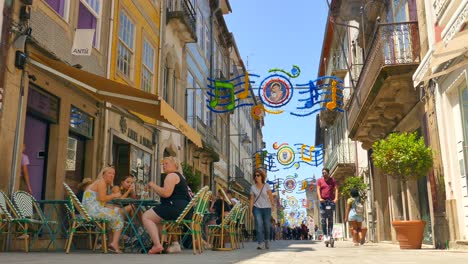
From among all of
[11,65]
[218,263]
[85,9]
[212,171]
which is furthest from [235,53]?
[218,263]

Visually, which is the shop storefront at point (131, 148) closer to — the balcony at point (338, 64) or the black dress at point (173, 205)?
the black dress at point (173, 205)

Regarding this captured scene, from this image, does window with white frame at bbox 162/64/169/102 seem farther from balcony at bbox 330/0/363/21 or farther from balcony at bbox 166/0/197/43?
balcony at bbox 330/0/363/21

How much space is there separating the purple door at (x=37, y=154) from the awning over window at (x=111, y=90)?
1.26m

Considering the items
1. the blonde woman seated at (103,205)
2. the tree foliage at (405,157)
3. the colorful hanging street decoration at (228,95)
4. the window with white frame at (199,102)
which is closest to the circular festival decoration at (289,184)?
the window with white frame at (199,102)

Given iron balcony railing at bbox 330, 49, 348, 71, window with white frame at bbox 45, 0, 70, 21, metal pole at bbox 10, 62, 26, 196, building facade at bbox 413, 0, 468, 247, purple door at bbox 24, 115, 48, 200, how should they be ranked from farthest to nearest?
1. iron balcony railing at bbox 330, 49, 348, 71
2. window with white frame at bbox 45, 0, 70, 21
3. purple door at bbox 24, 115, 48, 200
4. building facade at bbox 413, 0, 468, 247
5. metal pole at bbox 10, 62, 26, 196

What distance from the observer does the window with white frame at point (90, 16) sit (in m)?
10.3

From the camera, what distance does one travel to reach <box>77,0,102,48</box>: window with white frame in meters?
10.3

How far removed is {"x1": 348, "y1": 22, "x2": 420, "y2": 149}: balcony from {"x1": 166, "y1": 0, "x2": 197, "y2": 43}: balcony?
21.1 ft

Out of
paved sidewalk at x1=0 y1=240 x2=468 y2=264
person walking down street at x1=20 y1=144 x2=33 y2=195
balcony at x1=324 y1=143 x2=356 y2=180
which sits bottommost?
paved sidewalk at x1=0 y1=240 x2=468 y2=264

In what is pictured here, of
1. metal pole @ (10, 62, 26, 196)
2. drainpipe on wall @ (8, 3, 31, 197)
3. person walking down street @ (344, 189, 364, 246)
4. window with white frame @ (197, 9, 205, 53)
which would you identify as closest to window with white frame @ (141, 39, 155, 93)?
drainpipe on wall @ (8, 3, 31, 197)

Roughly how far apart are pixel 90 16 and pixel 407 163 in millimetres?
7184

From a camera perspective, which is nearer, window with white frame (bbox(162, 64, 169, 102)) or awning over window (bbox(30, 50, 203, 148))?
awning over window (bbox(30, 50, 203, 148))

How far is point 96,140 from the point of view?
10.6m

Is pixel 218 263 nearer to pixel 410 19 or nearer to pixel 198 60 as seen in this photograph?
pixel 410 19
